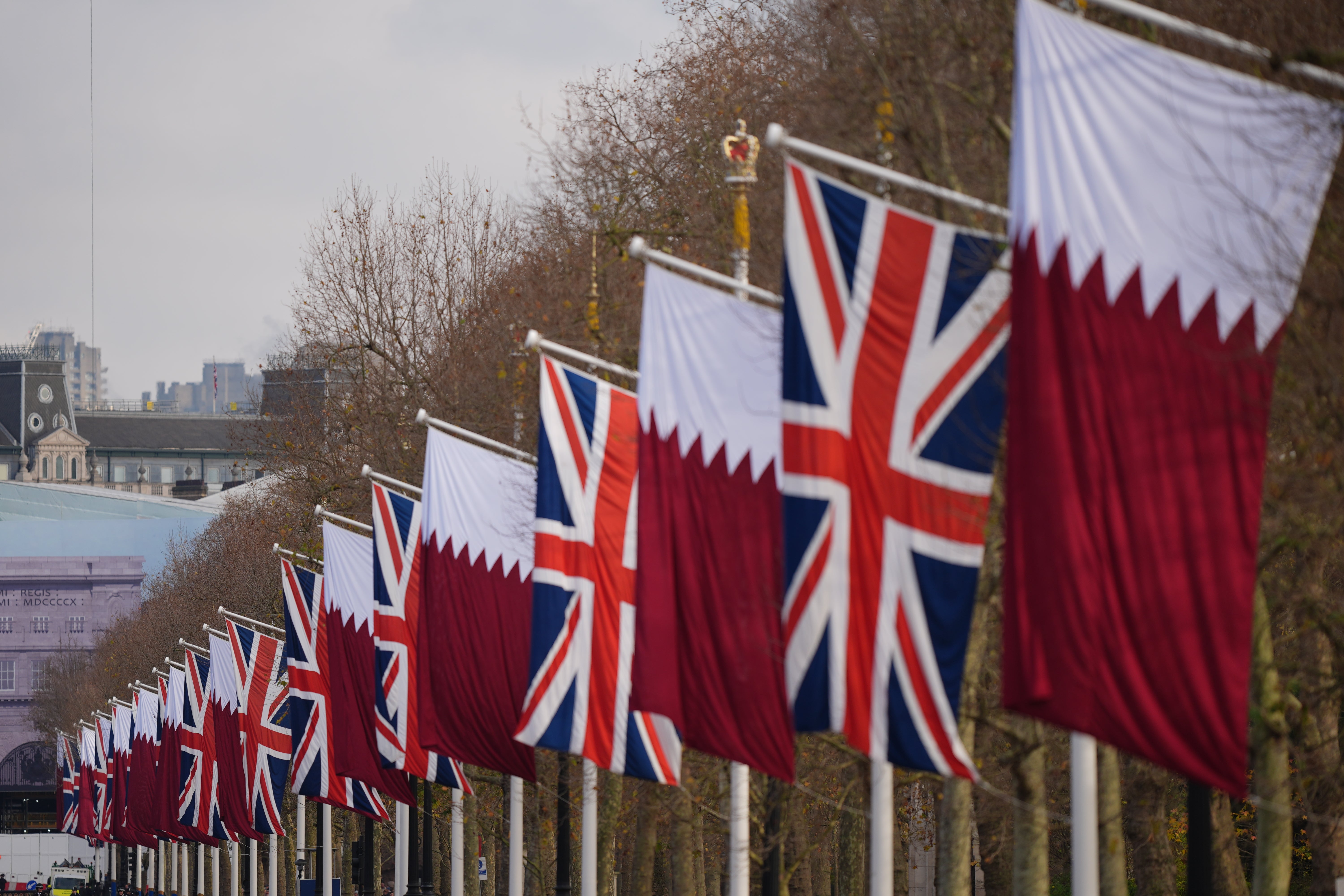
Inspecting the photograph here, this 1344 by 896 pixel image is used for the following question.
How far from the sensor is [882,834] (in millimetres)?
16484

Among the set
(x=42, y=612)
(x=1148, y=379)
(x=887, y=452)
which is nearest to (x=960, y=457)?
(x=887, y=452)

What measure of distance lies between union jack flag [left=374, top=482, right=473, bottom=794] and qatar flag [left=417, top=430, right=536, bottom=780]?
1.88 m

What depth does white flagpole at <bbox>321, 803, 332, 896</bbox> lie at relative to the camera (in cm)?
3997

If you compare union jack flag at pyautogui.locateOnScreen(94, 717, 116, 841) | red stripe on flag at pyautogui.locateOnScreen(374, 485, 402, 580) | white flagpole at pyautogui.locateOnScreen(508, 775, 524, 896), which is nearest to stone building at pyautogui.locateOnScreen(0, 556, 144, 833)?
union jack flag at pyautogui.locateOnScreen(94, 717, 116, 841)

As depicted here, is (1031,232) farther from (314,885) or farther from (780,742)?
(314,885)

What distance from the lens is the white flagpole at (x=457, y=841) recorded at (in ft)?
98.8

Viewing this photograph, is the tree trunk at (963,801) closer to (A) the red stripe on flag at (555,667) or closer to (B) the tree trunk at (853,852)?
(A) the red stripe on flag at (555,667)

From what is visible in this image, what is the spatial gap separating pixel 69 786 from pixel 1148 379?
88102 millimetres

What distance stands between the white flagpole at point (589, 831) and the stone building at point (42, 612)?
370ft

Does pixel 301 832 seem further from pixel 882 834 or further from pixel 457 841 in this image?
pixel 882 834

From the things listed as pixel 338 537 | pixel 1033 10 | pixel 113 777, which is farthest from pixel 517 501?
pixel 113 777

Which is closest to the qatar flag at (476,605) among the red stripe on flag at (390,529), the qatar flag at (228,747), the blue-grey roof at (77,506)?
the red stripe on flag at (390,529)

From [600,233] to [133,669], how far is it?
60.1 metres

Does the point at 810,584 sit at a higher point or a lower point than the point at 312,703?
higher
